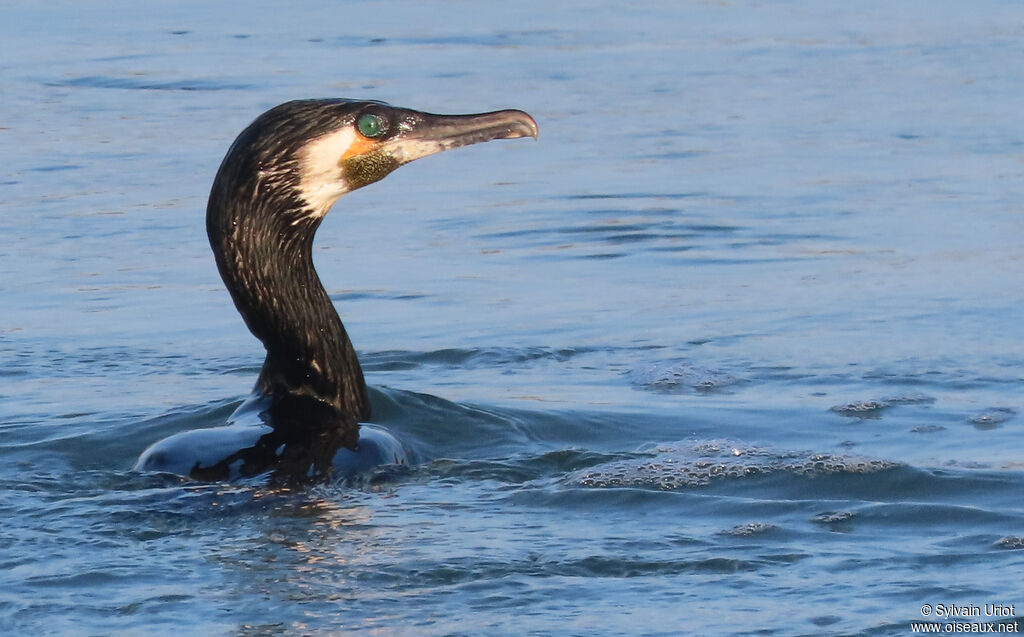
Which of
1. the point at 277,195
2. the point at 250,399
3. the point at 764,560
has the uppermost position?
the point at 277,195

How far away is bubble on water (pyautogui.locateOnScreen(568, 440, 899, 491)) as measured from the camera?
5258 millimetres

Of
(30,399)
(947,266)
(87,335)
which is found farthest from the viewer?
(947,266)

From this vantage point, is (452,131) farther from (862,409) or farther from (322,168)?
(862,409)

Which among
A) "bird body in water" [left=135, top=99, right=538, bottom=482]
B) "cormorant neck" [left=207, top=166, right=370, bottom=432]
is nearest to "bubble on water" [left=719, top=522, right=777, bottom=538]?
"bird body in water" [left=135, top=99, right=538, bottom=482]

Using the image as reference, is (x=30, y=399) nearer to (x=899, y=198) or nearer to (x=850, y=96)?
(x=899, y=198)

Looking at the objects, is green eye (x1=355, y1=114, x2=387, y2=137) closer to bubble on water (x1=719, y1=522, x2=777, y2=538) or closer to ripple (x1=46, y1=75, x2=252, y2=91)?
bubble on water (x1=719, y1=522, x2=777, y2=538)

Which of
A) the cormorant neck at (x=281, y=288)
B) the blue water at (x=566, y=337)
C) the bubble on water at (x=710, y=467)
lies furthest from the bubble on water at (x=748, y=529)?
the cormorant neck at (x=281, y=288)

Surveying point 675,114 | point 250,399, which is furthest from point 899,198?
point 250,399

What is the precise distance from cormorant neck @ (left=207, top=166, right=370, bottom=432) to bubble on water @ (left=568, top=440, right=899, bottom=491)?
0.78 m

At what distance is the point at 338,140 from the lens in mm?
5578

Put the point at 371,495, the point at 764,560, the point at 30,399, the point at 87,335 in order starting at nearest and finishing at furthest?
the point at 764,560, the point at 371,495, the point at 30,399, the point at 87,335

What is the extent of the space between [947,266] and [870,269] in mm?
316

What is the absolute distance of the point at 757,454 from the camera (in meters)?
5.51

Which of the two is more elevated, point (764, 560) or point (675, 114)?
point (675, 114)
